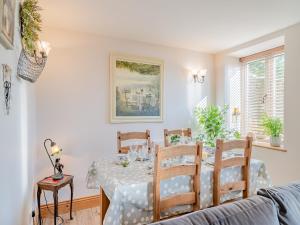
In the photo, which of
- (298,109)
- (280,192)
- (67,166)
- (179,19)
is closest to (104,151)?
(67,166)

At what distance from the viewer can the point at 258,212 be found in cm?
106

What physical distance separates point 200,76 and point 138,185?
2713mm

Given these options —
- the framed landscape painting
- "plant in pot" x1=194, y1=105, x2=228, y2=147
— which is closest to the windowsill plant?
"plant in pot" x1=194, y1=105, x2=228, y2=147

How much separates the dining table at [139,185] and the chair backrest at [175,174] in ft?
0.20

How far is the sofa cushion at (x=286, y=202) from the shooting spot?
1135mm

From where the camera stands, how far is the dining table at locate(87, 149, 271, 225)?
1.49m

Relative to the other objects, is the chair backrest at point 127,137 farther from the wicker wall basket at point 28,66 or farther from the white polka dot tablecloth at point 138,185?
the wicker wall basket at point 28,66

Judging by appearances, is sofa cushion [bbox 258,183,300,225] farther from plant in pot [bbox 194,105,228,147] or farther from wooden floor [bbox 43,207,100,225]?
plant in pot [bbox 194,105,228,147]

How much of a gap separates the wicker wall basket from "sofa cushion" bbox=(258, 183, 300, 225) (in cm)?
170

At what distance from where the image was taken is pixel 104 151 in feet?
10.00

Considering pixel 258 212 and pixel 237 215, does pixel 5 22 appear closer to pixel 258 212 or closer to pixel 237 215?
pixel 237 215

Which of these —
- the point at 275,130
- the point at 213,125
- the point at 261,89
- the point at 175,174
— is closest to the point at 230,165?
the point at 175,174

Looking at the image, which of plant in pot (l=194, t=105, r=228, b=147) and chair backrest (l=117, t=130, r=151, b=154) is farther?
plant in pot (l=194, t=105, r=228, b=147)

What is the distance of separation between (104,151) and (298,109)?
8.63 feet
